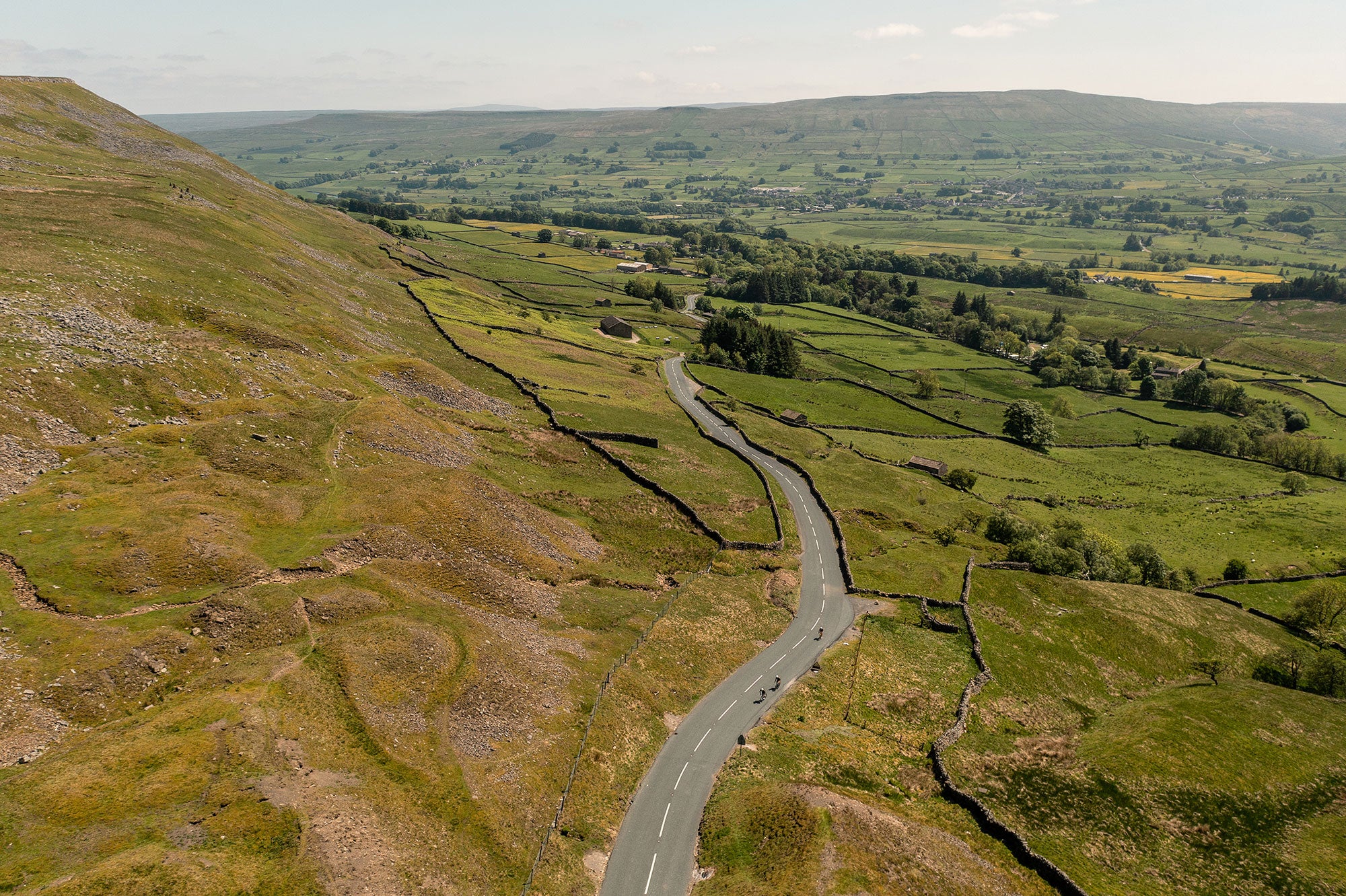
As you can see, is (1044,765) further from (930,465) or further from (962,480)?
(930,465)

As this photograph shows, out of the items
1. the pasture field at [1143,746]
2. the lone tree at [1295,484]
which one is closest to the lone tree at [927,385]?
the lone tree at [1295,484]

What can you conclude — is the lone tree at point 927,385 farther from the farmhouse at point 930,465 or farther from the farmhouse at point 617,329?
the farmhouse at point 617,329

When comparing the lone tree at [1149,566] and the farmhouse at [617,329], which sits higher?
the farmhouse at [617,329]

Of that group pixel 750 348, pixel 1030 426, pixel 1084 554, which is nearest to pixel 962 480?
pixel 1084 554

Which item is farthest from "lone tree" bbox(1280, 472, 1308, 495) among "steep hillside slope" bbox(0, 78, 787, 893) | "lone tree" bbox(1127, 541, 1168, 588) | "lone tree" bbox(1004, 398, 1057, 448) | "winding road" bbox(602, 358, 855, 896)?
"steep hillside slope" bbox(0, 78, 787, 893)

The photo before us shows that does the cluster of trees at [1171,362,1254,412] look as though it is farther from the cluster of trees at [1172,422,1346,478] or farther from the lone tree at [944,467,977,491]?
the lone tree at [944,467,977,491]

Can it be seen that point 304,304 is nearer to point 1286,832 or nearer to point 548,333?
point 548,333
